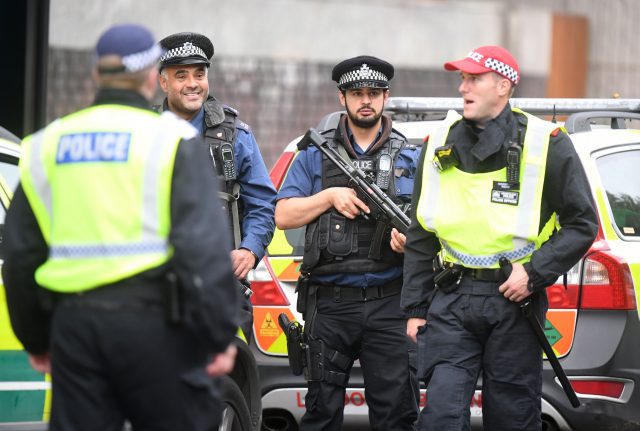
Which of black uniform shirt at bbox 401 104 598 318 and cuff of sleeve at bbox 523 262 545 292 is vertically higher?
black uniform shirt at bbox 401 104 598 318

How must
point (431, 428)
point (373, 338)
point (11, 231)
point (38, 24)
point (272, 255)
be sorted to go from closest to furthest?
1. point (11, 231)
2. point (431, 428)
3. point (373, 338)
4. point (272, 255)
5. point (38, 24)

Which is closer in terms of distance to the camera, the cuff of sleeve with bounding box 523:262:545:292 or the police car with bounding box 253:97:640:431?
the cuff of sleeve with bounding box 523:262:545:292

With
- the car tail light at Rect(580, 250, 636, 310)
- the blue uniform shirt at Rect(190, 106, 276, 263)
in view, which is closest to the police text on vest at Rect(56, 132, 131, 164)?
the blue uniform shirt at Rect(190, 106, 276, 263)

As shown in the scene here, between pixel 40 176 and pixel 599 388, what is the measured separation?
3403 mm

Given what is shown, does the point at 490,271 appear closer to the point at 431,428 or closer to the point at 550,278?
the point at 550,278

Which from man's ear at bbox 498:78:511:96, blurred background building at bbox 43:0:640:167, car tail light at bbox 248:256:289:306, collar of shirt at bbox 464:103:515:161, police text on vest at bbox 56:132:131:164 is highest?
blurred background building at bbox 43:0:640:167

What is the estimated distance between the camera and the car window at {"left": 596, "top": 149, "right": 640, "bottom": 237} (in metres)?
6.85

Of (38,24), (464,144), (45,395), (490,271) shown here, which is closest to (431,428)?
(490,271)

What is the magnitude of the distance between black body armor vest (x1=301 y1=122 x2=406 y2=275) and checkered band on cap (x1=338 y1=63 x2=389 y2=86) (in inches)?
14.3

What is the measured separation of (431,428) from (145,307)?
1.98 metres

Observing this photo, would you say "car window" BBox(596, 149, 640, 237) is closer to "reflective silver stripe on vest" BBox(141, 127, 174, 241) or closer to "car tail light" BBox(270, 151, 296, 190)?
"car tail light" BBox(270, 151, 296, 190)

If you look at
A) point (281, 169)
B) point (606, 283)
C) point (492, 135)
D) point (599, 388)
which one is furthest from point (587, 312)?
point (281, 169)

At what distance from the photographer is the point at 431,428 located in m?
5.64

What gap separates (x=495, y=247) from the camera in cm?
571
